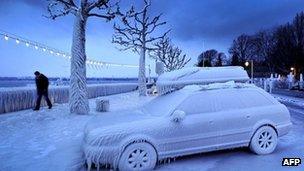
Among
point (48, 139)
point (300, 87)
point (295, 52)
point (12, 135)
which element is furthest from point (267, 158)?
point (295, 52)

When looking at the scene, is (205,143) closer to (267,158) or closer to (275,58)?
(267,158)

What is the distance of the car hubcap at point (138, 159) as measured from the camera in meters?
7.61

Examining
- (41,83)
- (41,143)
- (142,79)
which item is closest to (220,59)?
(142,79)

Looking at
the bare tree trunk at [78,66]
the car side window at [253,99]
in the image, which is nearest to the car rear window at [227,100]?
the car side window at [253,99]

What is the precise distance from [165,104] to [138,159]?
154cm

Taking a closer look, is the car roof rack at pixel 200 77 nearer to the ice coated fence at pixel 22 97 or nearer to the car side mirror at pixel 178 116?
the car side mirror at pixel 178 116

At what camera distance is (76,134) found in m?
11.9

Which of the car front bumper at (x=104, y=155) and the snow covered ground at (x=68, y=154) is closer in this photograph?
the car front bumper at (x=104, y=155)

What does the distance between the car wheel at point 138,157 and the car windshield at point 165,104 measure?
87 centimetres

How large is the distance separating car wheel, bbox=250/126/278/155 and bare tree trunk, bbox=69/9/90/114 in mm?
10124

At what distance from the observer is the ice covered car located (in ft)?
25.0

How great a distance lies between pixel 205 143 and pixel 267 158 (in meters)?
1.28

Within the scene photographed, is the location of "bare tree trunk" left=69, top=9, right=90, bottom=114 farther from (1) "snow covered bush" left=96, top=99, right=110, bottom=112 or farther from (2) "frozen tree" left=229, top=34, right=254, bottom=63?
(2) "frozen tree" left=229, top=34, right=254, bottom=63

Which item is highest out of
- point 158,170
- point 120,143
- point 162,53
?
point 162,53
